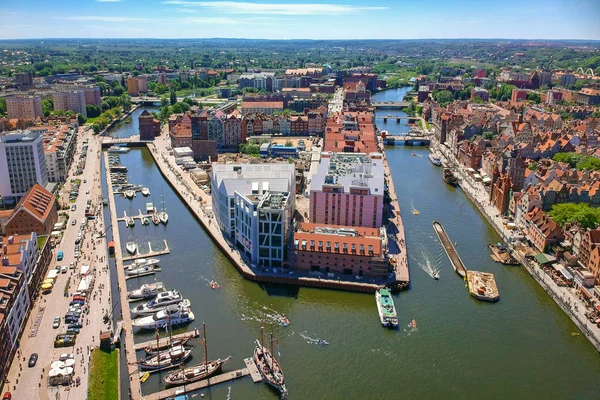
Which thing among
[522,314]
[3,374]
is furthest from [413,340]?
[3,374]

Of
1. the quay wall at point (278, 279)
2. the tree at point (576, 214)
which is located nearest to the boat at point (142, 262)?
the quay wall at point (278, 279)

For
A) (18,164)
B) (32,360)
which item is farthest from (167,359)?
(18,164)

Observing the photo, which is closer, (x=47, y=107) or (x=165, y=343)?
(x=165, y=343)

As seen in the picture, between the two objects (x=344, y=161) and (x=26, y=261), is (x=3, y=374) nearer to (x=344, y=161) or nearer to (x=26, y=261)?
(x=26, y=261)

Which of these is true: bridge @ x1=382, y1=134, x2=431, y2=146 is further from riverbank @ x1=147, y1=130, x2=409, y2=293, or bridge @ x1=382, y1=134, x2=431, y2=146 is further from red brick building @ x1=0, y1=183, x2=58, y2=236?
red brick building @ x1=0, y1=183, x2=58, y2=236

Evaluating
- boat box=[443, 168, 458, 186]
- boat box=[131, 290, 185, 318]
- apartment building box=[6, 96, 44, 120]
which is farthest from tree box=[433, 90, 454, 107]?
boat box=[131, 290, 185, 318]

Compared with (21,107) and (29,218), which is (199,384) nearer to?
(29,218)
